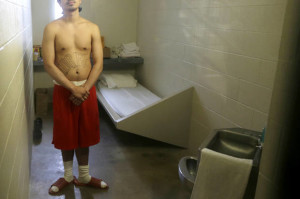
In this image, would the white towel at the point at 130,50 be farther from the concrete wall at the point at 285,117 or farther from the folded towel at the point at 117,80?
the concrete wall at the point at 285,117

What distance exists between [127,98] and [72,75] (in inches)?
65.5

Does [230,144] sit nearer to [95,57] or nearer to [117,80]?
[95,57]

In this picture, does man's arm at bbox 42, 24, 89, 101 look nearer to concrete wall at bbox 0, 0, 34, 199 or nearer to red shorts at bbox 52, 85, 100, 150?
red shorts at bbox 52, 85, 100, 150

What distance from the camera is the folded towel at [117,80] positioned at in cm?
460

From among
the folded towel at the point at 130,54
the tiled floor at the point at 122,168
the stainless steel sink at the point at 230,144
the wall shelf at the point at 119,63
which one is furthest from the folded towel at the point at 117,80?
the stainless steel sink at the point at 230,144

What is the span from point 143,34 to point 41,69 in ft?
5.89

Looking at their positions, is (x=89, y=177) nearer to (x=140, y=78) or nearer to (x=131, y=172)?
(x=131, y=172)

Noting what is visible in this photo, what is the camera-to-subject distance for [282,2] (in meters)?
2.07

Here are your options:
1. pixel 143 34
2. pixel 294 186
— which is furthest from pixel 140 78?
pixel 294 186

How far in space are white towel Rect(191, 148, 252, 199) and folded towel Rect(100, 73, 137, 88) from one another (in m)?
3.30

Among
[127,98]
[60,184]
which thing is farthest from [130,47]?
[60,184]

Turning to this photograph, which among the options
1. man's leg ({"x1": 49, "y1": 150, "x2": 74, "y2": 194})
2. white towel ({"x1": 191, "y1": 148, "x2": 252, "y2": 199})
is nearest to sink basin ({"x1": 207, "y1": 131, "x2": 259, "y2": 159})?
white towel ({"x1": 191, "y1": 148, "x2": 252, "y2": 199})

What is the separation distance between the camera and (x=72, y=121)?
2.50 metres

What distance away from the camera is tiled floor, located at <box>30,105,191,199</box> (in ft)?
8.57
